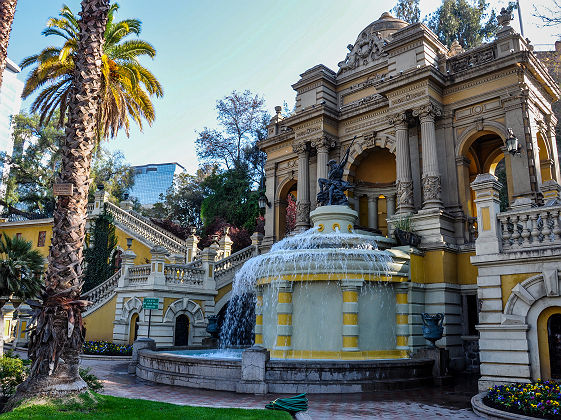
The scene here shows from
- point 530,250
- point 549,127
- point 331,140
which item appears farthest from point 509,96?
point 530,250

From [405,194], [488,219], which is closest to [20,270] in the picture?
[488,219]

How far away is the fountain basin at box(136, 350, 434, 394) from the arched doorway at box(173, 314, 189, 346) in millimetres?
9264

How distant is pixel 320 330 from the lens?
42.9ft

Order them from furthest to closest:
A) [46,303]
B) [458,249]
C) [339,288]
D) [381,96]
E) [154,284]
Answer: [381,96] → [154,284] → [458,249] → [339,288] → [46,303]

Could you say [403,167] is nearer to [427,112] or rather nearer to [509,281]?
[427,112]

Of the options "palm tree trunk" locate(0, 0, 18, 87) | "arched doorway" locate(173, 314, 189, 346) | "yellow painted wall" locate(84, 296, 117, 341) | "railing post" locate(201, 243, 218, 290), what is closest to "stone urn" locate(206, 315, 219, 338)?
"arched doorway" locate(173, 314, 189, 346)

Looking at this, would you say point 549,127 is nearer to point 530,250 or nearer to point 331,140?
point 331,140

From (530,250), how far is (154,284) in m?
15.2

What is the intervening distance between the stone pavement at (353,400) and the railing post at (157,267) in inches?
327

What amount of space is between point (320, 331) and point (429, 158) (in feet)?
33.5

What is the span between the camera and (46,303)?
764 centimetres

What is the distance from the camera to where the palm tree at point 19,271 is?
40.9 feet

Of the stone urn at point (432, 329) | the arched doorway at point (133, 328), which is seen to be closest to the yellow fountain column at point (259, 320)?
the stone urn at point (432, 329)

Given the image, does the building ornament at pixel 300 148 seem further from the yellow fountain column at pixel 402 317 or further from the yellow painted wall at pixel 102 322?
the yellow fountain column at pixel 402 317
